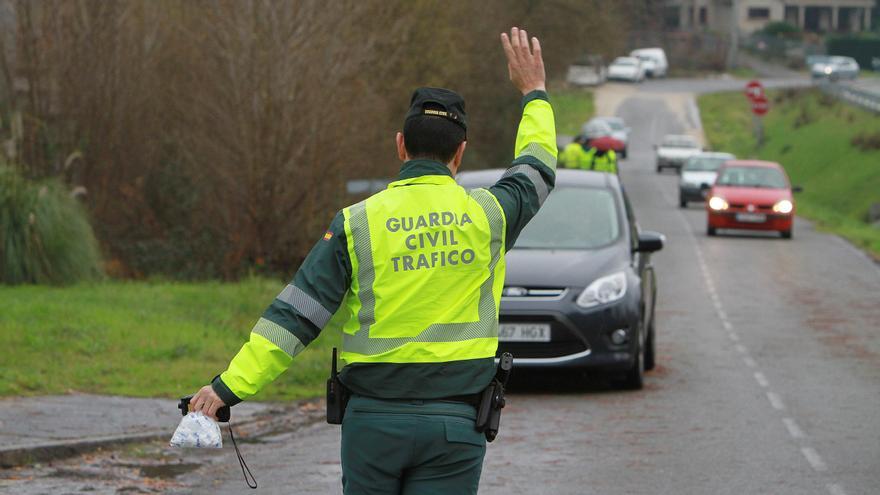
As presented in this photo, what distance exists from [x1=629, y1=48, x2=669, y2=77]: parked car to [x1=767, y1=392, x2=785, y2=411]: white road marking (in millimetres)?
94632

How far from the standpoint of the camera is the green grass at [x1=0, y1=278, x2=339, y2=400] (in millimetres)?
12734

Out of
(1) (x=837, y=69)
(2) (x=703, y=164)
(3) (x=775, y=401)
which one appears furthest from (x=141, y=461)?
(1) (x=837, y=69)

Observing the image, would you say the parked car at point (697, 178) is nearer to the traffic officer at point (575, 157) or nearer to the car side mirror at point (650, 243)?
the traffic officer at point (575, 157)

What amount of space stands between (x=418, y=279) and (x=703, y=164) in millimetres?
40385

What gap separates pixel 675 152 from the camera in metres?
61.3

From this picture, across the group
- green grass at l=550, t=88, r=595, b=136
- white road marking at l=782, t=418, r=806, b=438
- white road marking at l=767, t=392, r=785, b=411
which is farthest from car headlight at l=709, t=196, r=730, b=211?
green grass at l=550, t=88, r=595, b=136

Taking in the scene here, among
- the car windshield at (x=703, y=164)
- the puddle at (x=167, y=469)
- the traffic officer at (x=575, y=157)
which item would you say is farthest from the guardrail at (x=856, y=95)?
the puddle at (x=167, y=469)

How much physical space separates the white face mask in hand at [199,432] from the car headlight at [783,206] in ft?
93.6

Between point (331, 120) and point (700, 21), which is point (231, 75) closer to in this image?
point (331, 120)

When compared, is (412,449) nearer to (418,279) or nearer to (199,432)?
(418,279)

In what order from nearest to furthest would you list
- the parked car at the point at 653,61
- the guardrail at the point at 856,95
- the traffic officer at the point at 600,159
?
the traffic officer at the point at 600,159
the guardrail at the point at 856,95
the parked car at the point at 653,61

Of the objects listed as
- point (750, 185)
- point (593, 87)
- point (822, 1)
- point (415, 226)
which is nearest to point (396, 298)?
point (415, 226)

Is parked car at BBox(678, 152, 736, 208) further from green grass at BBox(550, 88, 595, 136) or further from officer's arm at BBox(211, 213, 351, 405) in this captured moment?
officer's arm at BBox(211, 213, 351, 405)

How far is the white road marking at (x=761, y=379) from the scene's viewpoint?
46.0 feet
